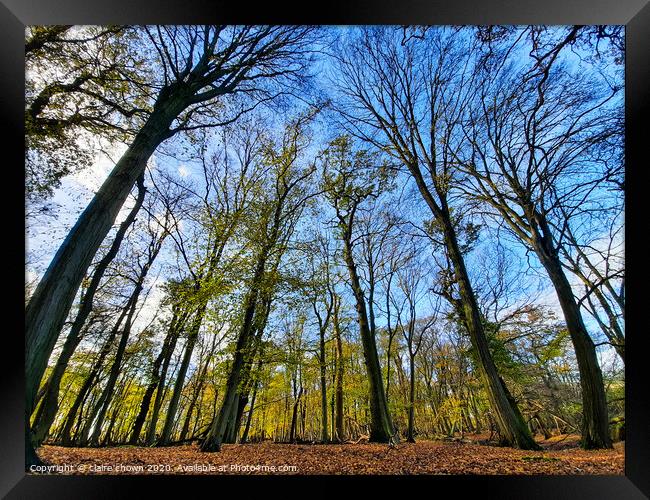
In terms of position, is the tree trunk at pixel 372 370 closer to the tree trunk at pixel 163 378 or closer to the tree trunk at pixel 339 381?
the tree trunk at pixel 339 381

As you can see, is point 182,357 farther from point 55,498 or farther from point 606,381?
point 606,381

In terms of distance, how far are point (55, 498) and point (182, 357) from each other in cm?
199

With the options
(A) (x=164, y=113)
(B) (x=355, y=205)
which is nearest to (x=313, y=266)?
(B) (x=355, y=205)

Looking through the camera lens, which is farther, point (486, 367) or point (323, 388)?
point (323, 388)

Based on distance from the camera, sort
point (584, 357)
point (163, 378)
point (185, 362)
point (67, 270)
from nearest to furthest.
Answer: point (67, 270) → point (584, 357) → point (185, 362) → point (163, 378)

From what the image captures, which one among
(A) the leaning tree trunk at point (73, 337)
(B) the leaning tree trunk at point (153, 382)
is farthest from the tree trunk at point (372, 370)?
(A) the leaning tree trunk at point (73, 337)

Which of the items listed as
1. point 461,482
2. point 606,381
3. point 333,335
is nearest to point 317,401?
point 333,335

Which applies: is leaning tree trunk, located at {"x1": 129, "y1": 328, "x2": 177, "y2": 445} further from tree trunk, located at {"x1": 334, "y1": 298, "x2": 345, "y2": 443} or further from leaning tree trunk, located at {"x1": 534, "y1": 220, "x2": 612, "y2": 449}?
leaning tree trunk, located at {"x1": 534, "y1": 220, "x2": 612, "y2": 449}

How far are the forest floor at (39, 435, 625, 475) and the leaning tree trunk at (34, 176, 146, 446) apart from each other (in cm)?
33

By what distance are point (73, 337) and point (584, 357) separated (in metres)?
7.42

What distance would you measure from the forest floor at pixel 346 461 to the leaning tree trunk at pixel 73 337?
1.09ft

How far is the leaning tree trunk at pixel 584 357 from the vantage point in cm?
345

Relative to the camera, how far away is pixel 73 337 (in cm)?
390
